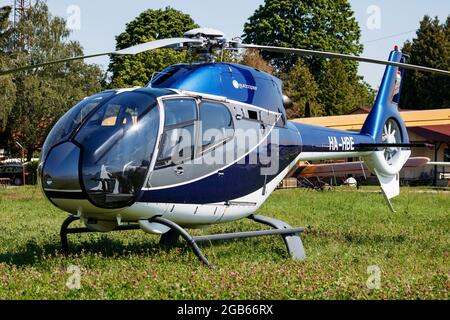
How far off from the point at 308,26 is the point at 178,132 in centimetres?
6100

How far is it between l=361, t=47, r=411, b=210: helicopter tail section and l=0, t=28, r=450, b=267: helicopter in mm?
2445

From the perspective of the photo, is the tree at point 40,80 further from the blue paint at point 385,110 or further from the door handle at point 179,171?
the door handle at point 179,171

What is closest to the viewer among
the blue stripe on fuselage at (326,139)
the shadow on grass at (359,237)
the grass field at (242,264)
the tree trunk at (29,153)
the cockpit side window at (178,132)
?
the grass field at (242,264)

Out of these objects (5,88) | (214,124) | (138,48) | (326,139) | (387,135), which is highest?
(138,48)

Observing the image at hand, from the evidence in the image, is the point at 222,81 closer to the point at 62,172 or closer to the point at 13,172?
the point at 62,172

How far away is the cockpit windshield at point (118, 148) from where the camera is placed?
8.78 meters

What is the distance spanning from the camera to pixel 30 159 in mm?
52781

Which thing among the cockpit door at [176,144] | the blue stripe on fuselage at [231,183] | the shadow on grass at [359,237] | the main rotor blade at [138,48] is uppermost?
the main rotor blade at [138,48]

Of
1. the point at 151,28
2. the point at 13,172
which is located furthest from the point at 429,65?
the point at 13,172

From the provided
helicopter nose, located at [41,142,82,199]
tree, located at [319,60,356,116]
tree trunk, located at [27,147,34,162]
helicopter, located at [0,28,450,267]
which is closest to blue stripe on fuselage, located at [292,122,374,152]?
helicopter, located at [0,28,450,267]

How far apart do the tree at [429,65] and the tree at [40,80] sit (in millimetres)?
30049

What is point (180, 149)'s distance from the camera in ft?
31.2

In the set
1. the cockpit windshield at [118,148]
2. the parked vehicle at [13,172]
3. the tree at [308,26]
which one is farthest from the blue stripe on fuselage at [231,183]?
the tree at [308,26]
